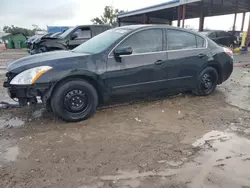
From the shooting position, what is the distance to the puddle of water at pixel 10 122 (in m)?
3.71

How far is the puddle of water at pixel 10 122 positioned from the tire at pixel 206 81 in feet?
12.5

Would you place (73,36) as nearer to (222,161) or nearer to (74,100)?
(74,100)

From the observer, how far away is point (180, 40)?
468 centimetres

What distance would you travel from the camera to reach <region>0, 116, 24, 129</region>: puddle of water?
12.2ft

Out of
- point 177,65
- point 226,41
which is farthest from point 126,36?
point 226,41

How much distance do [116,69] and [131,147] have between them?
1546 mm

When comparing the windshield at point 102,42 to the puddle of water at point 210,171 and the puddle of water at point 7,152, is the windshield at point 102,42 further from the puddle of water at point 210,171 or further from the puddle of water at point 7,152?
the puddle of water at point 210,171

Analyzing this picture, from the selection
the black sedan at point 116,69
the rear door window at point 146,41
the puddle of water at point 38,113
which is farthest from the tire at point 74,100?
the rear door window at point 146,41

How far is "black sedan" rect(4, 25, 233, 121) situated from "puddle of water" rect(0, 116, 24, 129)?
42cm

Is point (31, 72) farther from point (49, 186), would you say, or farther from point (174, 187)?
point (174, 187)

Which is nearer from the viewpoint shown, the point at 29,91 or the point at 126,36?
the point at 29,91

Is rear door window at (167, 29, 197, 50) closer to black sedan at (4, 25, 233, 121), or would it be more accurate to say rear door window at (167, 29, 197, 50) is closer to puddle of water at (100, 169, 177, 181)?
black sedan at (4, 25, 233, 121)

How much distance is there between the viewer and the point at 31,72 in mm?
3465

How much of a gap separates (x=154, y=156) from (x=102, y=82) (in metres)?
1.69
